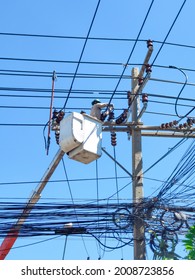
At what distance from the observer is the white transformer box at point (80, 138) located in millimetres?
9930

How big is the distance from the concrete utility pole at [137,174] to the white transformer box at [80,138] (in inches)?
45.5

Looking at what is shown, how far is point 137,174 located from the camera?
1109 centimetres

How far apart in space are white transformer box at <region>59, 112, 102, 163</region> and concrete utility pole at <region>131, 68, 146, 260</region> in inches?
45.5

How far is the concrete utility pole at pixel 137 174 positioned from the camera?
410 inches

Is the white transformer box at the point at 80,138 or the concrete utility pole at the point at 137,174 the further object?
the concrete utility pole at the point at 137,174

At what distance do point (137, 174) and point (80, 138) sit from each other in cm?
163

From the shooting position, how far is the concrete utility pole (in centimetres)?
1042

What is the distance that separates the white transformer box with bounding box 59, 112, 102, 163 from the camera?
32.6ft

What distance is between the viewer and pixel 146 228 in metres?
10.5

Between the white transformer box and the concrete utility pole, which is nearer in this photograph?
the white transformer box

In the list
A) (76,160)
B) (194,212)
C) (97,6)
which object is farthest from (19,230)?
(97,6)

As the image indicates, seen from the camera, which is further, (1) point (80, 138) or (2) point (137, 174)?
(2) point (137, 174)
